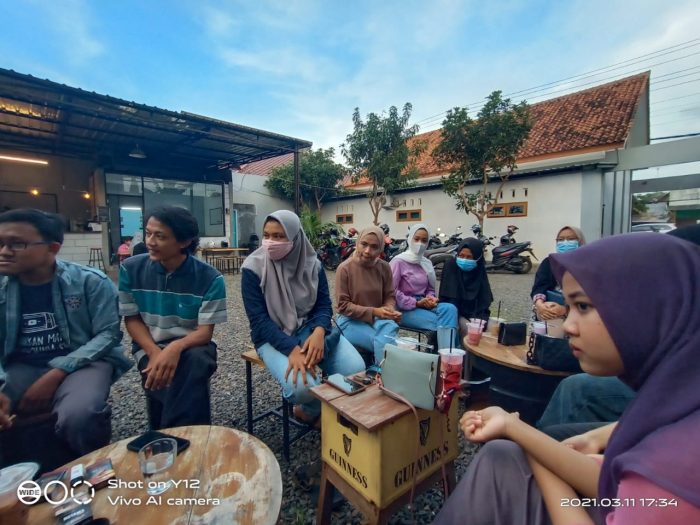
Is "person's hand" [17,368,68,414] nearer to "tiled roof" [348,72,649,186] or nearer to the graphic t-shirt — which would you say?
the graphic t-shirt

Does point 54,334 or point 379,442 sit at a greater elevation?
point 54,334

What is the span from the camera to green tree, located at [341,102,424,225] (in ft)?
37.2

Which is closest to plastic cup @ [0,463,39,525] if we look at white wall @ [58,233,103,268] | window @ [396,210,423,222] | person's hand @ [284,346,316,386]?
person's hand @ [284,346,316,386]

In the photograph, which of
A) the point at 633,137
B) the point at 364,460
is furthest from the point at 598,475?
the point at 633,137

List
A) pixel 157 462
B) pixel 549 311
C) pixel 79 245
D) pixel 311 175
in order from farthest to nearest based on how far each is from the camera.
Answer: pixel 311 175
pixel 79 245
pixel 549 311
pixel 157 462

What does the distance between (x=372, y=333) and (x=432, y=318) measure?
682 millimetres

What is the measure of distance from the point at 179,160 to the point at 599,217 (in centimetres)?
1318

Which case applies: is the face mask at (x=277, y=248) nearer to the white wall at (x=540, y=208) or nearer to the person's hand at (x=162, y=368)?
the person's hand at (x=162, y=368)

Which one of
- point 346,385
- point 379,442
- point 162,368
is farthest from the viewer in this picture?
point 162,368

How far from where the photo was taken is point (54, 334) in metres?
1.86

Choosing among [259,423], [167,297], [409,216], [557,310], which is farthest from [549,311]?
[409,216]

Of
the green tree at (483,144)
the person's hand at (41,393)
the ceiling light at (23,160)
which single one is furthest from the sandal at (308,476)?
the ceiling light at (23,160)

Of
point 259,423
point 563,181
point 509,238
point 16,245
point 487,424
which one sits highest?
point 563,181

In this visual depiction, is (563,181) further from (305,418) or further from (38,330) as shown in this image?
(38,330)
